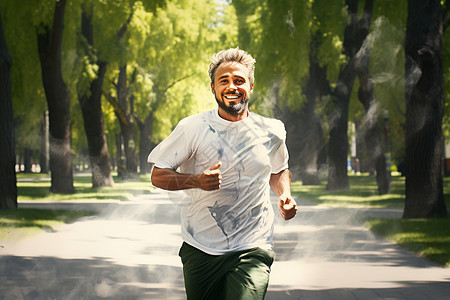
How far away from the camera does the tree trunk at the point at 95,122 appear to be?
30.3 meters

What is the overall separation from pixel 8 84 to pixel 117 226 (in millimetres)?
4114

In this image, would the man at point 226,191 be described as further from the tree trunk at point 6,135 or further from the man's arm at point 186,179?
the tree trunk at point 6,135

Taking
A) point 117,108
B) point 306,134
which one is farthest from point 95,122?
point 306,134

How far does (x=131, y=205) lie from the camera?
84.6 feet

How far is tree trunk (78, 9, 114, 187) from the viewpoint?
99.5ft

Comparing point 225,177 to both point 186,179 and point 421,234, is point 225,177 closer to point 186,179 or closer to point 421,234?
point 186,179

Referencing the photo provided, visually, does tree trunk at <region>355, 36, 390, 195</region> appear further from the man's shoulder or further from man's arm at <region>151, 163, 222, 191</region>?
man's arm at <region>151, 163, 222, 191</region>

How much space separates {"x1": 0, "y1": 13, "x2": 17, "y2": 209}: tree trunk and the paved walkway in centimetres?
261

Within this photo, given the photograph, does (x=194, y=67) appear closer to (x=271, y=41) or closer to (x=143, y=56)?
(x=143, y=56)

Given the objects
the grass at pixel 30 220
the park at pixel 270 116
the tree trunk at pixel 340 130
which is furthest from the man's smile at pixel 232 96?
the tree trunk at pixel 340 130

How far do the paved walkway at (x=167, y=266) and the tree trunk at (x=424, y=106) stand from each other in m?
1.56

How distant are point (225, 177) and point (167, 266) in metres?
6.14

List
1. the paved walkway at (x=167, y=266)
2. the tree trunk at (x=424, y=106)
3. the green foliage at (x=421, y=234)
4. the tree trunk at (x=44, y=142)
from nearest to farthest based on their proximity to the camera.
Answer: the paved walkway at (x=167, y=266)
the green foliage at (x=421, y=234)
the tree trunk at (x=424, y=106)
the tree trunk at (x=44, y=142)

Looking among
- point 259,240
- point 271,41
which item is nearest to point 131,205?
point 271,41
